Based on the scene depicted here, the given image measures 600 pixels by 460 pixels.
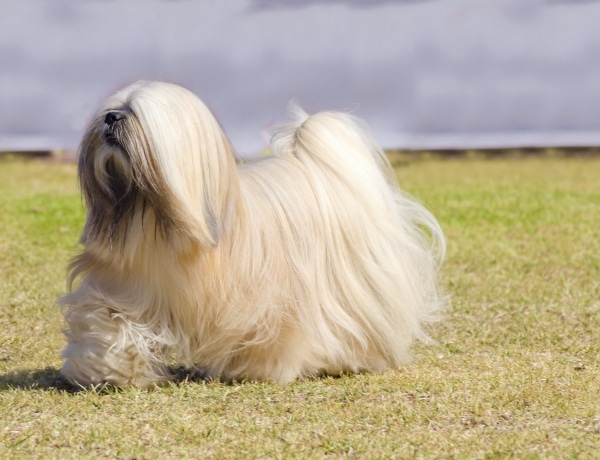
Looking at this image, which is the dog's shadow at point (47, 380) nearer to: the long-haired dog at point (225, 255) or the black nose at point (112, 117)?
the long-haired dog at point (225, 255)

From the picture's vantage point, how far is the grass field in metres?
3.46

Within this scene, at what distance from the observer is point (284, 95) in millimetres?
11352

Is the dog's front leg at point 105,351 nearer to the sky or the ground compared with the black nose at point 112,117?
nearer to the ground

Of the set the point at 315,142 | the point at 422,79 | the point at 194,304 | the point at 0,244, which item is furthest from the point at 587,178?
the point at 194,304

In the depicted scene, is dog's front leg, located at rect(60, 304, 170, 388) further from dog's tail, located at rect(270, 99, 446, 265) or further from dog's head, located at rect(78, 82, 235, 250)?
dog's tail, located at rect(270, 99, 446, 265)

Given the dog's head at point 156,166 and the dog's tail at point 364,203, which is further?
the dog's tail at point 364,203

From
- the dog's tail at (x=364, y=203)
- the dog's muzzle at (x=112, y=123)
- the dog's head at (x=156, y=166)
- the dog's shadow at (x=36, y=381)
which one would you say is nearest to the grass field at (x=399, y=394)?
the dog's shadow at (x=36, y=381)

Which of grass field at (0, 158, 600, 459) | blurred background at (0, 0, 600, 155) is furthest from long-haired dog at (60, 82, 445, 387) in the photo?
blurred background at (0, 0, 600, 155)

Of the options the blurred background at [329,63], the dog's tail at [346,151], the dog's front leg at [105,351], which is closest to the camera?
the dog's front leg at [105,351]

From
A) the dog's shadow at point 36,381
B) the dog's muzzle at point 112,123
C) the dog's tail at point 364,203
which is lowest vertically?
the dog's shadow at point 36,381

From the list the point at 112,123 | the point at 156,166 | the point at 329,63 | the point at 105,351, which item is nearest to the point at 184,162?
the point at 156,166

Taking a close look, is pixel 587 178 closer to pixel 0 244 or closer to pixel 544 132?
pixel 544 132

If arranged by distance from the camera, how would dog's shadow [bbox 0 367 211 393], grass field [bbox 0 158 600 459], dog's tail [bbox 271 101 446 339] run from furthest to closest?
dog's tail [bbox 271 101 446 339]
dog's shadow [bbox 0 367 211 393]
grass field [bbox 0 158 600 459]

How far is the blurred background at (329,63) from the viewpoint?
1109 cm
